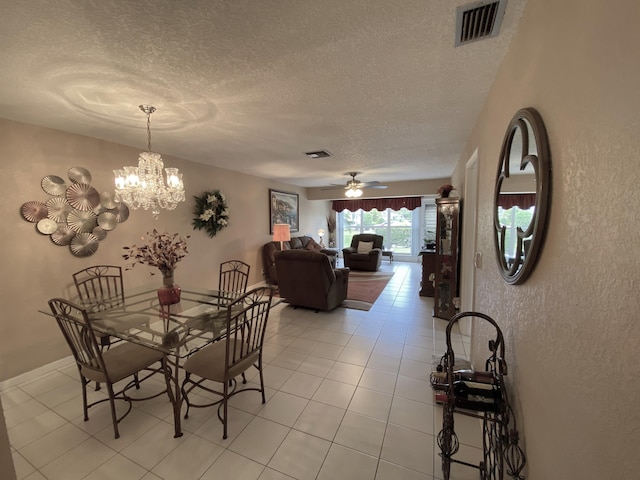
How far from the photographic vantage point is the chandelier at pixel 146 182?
2273 mm

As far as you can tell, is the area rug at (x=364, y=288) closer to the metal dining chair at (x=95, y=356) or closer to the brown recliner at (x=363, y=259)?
the brown recliner at (x=363, y=259)

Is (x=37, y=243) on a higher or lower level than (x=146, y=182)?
lower

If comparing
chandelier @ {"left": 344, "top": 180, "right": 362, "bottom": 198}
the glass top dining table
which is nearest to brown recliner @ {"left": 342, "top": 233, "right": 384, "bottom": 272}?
chandelier @ {"left": 344, "top": 180, "right": 362, "bottom": 198}

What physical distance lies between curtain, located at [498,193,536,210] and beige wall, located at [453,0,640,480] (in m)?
0.15

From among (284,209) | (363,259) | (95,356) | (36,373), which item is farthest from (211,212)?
(363,259)

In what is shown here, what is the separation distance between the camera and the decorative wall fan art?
2.47 meters

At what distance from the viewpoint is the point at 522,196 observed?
3.79 feet

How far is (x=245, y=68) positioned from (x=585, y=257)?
1905 mm

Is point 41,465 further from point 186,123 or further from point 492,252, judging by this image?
point 492,252

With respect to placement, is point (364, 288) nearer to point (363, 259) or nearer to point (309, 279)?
point (363, 259)

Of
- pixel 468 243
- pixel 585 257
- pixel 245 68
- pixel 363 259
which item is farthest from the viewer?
pixel 363 259

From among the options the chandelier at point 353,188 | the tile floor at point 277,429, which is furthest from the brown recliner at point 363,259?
the tile floor at point 277,429

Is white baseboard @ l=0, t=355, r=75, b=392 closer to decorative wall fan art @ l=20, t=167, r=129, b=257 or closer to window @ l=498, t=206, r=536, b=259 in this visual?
decorative wall fan art @ l=20, t=167, r=129, b=257

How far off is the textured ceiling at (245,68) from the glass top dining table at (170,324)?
1750mm
